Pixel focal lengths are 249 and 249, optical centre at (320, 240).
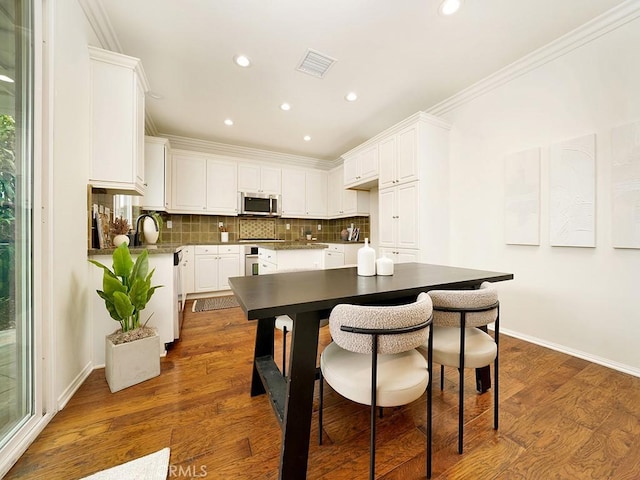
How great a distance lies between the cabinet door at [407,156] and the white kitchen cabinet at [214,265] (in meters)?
2.98

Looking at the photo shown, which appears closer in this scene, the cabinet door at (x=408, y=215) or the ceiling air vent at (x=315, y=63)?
the ceiling air vent at (x=315, y=63)

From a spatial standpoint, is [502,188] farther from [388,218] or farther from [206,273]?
[206,273]

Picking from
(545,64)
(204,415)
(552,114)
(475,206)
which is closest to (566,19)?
(545,64)

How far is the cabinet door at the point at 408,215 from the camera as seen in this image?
2994 mm

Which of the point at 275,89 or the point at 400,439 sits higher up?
the point at 275,89

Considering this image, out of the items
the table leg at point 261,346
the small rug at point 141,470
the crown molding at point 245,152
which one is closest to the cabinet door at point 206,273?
the crown molding at point 245,152

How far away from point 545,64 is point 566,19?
0.39 metres

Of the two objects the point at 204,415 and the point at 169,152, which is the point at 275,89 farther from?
the point at 204,415

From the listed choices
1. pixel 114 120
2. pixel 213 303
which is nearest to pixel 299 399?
pixel 114 120

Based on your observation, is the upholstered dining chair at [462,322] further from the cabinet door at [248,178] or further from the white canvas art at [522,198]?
the cabinet door at [248,178]

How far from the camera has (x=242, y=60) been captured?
2.39 metres

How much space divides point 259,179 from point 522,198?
401cm

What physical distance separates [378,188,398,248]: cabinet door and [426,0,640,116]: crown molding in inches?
51.0

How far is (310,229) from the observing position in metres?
5.66
